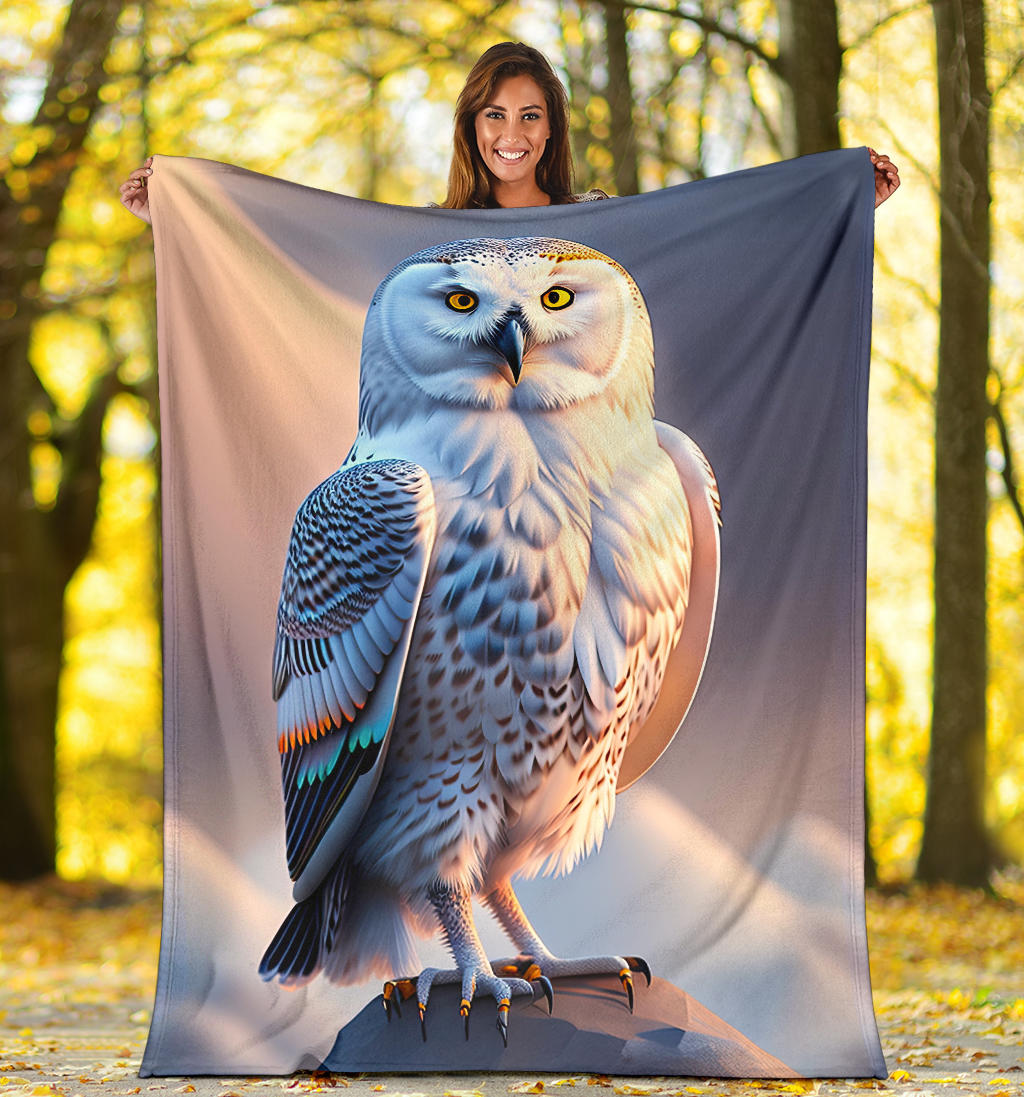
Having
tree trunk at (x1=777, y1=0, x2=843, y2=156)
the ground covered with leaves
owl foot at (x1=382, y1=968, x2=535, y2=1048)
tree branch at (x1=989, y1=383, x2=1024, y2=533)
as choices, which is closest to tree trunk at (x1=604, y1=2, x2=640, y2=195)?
tree trunk at (x1=777, y1=0, x2=843, y2=156)

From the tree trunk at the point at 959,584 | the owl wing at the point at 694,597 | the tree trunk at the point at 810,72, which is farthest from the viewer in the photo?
the tree trunk at the point at 959,584

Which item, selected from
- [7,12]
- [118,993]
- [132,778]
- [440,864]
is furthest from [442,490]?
[132,778]

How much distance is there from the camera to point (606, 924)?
2908 millimetres

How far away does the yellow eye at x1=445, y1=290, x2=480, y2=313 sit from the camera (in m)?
2.87

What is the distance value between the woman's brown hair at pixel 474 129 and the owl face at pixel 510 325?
1.04ft

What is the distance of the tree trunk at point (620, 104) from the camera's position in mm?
6152

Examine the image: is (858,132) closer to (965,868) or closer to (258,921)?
(965,868)

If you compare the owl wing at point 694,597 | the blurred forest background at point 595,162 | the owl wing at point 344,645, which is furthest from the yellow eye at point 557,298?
the blurred forest background at point 595,162

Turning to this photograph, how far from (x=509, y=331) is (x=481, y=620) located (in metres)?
0.72

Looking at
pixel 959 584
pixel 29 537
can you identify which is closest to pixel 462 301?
pixel 959 584

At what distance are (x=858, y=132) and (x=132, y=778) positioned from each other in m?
12.1

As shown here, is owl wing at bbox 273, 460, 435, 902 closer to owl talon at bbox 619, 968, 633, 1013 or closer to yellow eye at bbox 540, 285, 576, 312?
yellow eye at bbox 540, 285, 576, 312

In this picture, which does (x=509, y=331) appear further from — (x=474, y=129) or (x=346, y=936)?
(x=346, y=936)

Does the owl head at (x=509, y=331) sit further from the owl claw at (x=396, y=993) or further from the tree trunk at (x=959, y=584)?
the tree trunk at (x=959, y=584)
